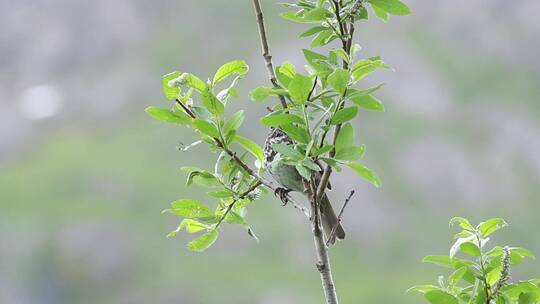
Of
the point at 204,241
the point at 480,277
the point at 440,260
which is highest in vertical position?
the point at 204,241

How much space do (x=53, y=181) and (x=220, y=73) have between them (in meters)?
82.2

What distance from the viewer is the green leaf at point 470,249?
3656 mm

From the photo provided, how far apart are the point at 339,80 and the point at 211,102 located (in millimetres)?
543

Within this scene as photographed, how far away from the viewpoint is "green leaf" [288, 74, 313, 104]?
3609 millimetres

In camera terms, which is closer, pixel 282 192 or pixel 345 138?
pixel 345 138

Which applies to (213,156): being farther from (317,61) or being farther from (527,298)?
(527,298)

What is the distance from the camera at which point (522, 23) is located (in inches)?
3716

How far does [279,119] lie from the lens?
3.66m

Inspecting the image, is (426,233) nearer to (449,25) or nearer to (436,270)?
(436,270)

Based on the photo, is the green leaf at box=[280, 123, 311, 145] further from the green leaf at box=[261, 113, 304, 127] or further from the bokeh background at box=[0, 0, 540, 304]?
the bokeh background at box=[0, 0, 540, 304]

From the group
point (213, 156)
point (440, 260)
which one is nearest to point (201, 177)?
point (440, 260)

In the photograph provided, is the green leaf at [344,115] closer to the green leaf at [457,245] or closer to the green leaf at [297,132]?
the green leaf at [297,132]

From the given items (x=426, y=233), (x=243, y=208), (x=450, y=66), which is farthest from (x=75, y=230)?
(x=243, y=208)

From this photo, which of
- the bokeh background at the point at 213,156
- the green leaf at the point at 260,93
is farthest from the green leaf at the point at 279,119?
the bokeh background at the point at 213,156
